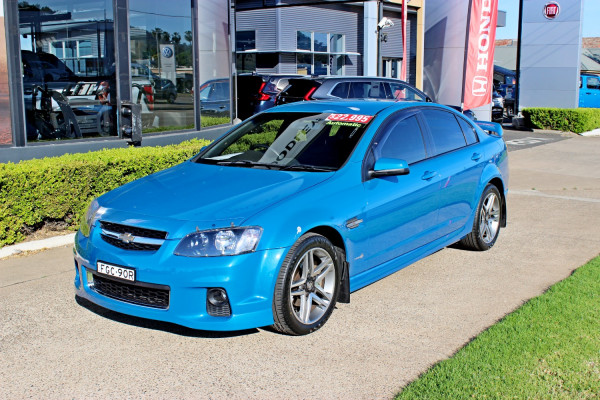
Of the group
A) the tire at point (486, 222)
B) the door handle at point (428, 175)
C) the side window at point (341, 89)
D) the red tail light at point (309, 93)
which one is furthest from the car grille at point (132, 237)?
the red tail light at point (309, 93)

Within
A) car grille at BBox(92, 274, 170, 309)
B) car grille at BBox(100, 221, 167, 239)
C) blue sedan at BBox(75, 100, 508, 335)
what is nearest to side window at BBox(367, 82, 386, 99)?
blue sedan at BBox(75, 100, 508, 335)

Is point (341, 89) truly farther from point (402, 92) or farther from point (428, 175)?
point (428, 175)

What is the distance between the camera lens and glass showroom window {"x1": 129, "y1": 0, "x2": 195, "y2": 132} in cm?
1048

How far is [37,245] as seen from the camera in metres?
7.21

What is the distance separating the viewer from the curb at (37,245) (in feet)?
22.9

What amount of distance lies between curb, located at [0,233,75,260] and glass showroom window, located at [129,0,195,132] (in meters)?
3.62

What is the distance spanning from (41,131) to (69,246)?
8.29 feet

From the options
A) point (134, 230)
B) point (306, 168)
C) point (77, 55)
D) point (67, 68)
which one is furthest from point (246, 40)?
point (134, 230)

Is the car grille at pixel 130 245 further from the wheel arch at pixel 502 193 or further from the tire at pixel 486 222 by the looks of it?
the wheel arch at pixel 502 193

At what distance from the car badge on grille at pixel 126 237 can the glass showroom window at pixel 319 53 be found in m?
24.3

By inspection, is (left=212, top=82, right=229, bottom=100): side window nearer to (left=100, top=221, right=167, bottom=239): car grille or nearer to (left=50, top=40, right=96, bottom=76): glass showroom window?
(left=50, top=40, right=96, bottom=76): glass showroom window

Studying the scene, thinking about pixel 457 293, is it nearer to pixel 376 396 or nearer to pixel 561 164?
pixel 376 396

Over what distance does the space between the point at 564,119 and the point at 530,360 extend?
18.6 metres

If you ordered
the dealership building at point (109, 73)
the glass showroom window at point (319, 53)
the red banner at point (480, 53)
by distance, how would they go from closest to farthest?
the dealership building at point (109, 73) → the red banner at point (480, 53) → the glass showroom window at point (319, 53)
